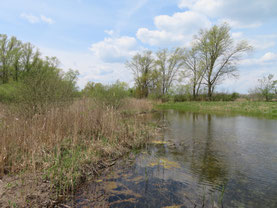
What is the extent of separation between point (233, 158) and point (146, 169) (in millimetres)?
2605

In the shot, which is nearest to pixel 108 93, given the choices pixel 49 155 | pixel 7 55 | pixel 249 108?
pixel 49 155

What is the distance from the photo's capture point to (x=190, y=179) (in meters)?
3.49

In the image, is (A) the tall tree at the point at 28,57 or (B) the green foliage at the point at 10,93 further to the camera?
(A) the tall tree at the point at 28,57

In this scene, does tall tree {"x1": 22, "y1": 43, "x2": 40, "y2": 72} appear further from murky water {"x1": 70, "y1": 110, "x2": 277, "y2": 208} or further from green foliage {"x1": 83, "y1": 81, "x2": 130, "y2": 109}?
murky water {"x1": 70, "y1": 110, "x2": 277, "y2": 208}

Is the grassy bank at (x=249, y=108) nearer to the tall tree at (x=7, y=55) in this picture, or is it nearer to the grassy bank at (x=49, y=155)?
the grassy bank at (x=49, y=155)

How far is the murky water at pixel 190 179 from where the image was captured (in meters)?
2.80

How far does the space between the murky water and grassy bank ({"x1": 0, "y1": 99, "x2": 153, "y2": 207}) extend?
1.43 feet

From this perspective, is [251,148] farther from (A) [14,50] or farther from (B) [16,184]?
(A) [14,50]

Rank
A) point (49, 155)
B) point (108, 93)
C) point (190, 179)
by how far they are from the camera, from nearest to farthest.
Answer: point (190, 179) < point (49, 155) < point (108, 93)

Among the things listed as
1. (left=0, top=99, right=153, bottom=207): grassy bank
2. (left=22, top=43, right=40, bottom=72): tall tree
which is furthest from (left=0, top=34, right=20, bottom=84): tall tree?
(left=0, top=99, right=153, bottom=207): grassy bank

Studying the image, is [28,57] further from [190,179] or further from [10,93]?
[190,179]

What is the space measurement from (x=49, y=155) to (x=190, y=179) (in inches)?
120

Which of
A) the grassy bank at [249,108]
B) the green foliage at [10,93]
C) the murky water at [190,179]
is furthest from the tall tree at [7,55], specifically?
the grassy bank at [249,108]

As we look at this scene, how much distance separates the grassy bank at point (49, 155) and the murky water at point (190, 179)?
0.43m
